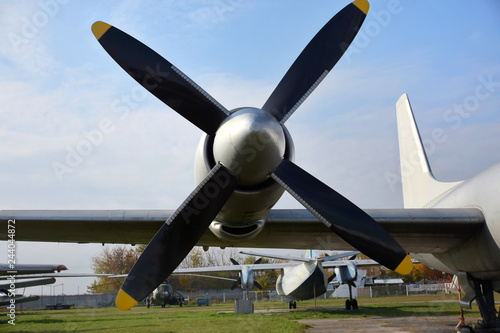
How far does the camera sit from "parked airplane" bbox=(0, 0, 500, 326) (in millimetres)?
5676

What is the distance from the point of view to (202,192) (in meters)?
Answer: 5.95

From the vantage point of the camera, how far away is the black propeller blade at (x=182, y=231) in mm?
5781

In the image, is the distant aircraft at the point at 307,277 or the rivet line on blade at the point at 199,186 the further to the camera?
the distant aircraft at the point at 307,277

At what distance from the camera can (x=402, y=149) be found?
12.8 meters

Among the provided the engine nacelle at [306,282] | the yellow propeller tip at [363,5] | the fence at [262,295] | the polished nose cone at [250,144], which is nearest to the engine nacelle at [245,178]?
the polished nose cone at [250,144]

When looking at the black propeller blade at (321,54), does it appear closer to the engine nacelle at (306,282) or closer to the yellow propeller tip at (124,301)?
the yellow propeller tip at (124,301)

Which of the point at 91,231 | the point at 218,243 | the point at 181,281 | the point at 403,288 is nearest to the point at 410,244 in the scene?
the point at 218,243

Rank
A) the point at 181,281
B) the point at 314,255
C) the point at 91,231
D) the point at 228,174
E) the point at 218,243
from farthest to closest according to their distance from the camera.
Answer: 1. the point at 181,281
2. the point at 314,255
3. the point at 218,243
4. the point at 91,231
5. the point at 228,174

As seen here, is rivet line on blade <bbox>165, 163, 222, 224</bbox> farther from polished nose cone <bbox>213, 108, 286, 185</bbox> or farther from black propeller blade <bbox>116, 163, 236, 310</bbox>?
polished nose cone <bbox>213, 108, 286, 185</bbox>

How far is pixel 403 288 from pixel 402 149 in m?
Result: 40.6

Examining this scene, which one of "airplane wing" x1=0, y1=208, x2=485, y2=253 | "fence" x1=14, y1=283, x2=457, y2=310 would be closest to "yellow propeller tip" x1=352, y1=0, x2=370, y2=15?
"airplane wing" x1=0, y1=208, x2=485, y2=253

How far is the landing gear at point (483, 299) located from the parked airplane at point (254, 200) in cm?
51

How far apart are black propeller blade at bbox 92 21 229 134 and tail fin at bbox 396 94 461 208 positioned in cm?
708

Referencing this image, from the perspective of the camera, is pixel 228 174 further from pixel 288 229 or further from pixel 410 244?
pixel 410 244
